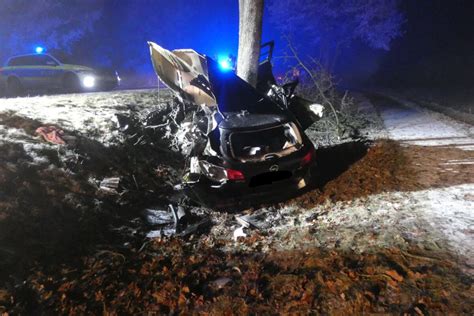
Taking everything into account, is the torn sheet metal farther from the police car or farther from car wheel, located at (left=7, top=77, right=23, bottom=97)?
car wheel, located at (left=7, top=77, right=23, bottom=97)

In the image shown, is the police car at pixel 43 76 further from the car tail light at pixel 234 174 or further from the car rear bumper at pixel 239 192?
the car tail light at pixel 234 174

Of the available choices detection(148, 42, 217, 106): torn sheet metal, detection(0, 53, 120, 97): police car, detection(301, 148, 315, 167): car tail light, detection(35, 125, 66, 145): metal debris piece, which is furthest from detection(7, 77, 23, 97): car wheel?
detection(301, 148, 315, 167): car tail light

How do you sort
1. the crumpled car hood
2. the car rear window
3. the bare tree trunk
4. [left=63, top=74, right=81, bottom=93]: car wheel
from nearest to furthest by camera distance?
1. the car rear window
2. the crumpled car hood
3. the bare tree trunk
4. [left=63, top=74, right=81, bottom=93]: car wheel

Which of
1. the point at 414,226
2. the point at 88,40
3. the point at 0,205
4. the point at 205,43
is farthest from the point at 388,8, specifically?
the point at 0,205

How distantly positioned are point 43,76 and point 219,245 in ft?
35.5

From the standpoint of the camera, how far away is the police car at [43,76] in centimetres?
1152

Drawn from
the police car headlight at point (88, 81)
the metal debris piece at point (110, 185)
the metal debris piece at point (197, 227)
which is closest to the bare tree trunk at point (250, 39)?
the metal debris piece at point (110, 185)

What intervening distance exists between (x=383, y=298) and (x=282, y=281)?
84 cm

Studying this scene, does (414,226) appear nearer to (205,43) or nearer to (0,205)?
(0,205)

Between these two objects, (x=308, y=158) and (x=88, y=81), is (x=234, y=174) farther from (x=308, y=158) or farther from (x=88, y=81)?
(x=88, y=81)

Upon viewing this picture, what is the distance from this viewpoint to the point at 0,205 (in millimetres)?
3768

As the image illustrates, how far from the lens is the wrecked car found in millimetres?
4137

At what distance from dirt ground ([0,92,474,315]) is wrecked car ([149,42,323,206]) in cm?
48

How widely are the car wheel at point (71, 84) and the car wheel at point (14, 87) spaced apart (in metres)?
1.63
